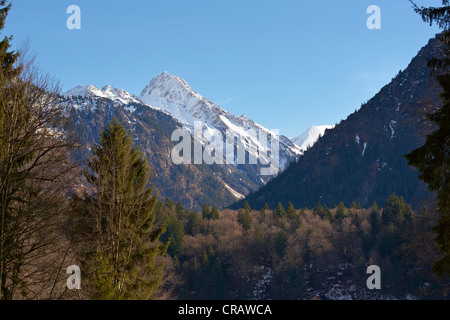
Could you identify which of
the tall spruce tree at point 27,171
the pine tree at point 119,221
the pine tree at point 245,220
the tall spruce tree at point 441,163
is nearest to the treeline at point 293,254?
the pine tree at point 245,220

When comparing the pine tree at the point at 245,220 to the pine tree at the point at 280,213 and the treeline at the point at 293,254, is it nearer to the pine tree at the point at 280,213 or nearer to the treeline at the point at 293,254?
the treeline at the point at 293,254

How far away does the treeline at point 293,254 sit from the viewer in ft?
249

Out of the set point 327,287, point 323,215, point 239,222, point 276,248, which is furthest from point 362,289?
point 239,222

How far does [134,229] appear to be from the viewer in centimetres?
1844

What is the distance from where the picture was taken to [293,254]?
84188 millimetres

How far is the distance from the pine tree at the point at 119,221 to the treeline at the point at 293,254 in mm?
60833

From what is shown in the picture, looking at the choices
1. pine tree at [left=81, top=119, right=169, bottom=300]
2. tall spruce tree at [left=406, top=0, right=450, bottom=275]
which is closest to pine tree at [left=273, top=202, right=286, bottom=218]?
pine tree at [left=81, top=119, right=169, bottom=300]

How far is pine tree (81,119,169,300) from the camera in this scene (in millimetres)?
16219

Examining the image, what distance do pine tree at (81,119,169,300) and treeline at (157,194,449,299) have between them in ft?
200

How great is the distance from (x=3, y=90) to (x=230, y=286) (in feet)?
256

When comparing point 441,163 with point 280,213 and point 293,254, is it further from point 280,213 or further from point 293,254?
point 280,213

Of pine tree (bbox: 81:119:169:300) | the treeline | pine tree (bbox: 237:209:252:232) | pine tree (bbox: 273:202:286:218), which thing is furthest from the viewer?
pine tree (bbox: 273:202:286:218)

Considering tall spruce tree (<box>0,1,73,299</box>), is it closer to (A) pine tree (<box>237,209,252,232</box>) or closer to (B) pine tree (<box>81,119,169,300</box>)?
(B) pine tree (<box>81,119,169,300</box>)
